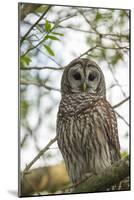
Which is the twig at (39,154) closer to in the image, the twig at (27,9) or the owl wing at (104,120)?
the owl wing at (104,120)

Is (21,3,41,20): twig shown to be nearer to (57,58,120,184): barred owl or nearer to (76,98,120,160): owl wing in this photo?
(57,58,120,184): barred owl

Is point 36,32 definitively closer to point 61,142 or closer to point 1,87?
point 1,87

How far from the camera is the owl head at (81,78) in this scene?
2588 mm

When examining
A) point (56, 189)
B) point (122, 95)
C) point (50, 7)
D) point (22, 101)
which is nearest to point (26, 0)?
point (50, 7)

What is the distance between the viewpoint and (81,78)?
8.48 feet

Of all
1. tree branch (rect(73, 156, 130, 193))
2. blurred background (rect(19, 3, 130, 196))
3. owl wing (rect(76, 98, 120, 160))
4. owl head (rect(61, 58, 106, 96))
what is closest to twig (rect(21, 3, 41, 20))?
blurred background (rect(19, 3, 130, 196))

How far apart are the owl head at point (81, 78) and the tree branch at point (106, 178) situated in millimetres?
388

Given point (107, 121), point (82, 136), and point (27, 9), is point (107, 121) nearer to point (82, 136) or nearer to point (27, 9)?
point (82, 136)

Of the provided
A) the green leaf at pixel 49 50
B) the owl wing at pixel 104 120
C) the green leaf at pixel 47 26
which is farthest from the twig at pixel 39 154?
the green leaf at pixel 47 26

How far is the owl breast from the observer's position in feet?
8.56

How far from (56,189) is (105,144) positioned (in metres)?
0.34

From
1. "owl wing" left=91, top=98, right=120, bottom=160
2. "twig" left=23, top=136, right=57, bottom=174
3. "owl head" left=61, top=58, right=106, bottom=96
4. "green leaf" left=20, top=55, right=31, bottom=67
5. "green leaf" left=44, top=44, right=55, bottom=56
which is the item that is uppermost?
"green leaf" left=44, top=44, right=55, bottom=56

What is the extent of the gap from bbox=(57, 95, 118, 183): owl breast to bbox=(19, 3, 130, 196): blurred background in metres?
0.04

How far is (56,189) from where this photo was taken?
8.61ft
